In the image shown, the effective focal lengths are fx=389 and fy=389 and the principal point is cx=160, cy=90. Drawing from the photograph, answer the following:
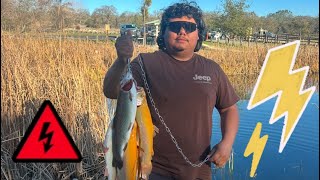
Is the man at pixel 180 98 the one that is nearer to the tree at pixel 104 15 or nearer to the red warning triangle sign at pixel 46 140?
the red warning triangle sign at pixel 46 140

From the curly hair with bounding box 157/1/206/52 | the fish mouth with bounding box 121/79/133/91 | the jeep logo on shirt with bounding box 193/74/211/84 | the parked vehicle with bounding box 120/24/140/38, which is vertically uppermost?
the curly hair with bounding box 157/1/206/52

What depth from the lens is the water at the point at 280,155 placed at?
4.89 metres

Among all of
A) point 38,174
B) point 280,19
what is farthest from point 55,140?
point 280,19

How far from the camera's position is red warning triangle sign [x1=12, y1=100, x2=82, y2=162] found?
2527mm

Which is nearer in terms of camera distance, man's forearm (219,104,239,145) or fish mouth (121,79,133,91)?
fish mouth (121,79,133,91)

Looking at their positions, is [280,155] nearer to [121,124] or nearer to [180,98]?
[180,98]

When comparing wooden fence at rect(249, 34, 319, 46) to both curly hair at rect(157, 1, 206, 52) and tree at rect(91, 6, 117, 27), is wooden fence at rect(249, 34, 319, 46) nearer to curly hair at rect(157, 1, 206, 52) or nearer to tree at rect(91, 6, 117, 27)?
tree at rect(91, 6, 117, 27)

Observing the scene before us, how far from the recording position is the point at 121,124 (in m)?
1.86

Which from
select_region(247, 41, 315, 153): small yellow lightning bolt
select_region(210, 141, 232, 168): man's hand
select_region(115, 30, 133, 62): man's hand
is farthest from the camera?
select_region(247, 41, 315, 153): small yellow lightning bolt

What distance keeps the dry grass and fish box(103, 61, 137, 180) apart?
1.97 meters

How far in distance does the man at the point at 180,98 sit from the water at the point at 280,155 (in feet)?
8.16

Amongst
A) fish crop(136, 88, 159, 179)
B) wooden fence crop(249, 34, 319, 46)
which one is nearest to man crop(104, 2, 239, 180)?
fish crop(136, 88, 159, 179)

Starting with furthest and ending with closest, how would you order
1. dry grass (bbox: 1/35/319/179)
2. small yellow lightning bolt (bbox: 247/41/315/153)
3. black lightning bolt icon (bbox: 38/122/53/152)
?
dry grass (bbox: 1/35/319/179)
small yellow lightning bolt (bbox: 247/41/315/153)
black lightning bolt icon (bbox: 38/122/53/152)

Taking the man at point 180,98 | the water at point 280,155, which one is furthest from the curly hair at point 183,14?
the water at point 280,155
